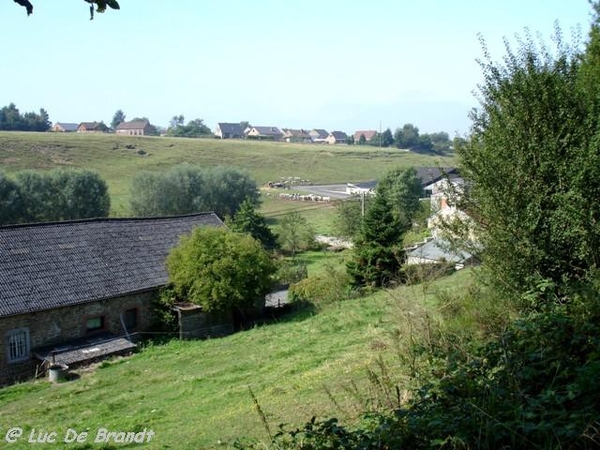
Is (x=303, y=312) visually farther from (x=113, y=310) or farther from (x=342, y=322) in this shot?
(x=113, y=310)

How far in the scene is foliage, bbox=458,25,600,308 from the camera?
9859 millimetres

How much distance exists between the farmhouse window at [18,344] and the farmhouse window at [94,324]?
240 centimetres

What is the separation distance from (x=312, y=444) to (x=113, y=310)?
19322 millimetres

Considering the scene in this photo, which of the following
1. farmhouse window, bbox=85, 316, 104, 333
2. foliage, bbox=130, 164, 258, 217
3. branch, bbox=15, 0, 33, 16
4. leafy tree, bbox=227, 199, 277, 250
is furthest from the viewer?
foliage, bbox=130, 164, 258, 217

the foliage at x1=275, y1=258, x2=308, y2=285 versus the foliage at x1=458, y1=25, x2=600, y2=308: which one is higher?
the foliage at x1=458, y1=25, x2=600, y2=308

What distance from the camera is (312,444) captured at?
5.27 m

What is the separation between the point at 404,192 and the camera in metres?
54.1

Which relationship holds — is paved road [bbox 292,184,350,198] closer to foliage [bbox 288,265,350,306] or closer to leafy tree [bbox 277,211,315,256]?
leafy tree [bbox 277,211,315,256]

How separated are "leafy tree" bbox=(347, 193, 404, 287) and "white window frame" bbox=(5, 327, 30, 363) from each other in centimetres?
1525

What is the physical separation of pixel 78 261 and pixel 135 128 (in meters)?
136

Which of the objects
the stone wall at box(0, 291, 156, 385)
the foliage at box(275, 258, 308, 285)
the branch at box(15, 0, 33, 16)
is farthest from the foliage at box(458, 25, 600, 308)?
the foliage at box(275, 258, 308, 285)

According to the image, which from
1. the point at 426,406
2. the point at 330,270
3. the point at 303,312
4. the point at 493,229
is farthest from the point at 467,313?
the point at 330,270

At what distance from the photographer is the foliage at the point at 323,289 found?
2692 cm

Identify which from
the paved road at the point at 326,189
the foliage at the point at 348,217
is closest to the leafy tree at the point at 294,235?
the foliage at the point at 348,217
